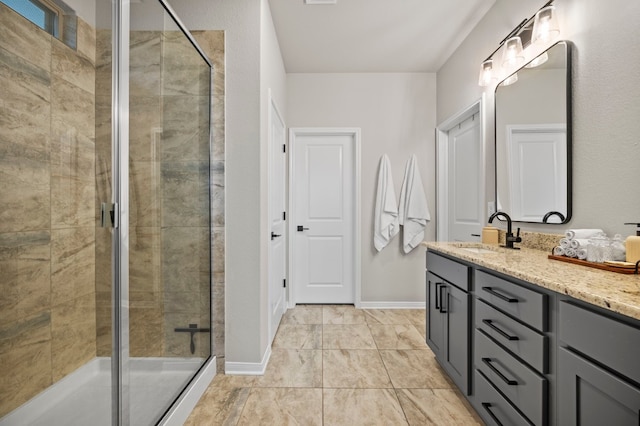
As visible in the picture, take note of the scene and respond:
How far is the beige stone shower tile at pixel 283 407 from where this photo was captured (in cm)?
170

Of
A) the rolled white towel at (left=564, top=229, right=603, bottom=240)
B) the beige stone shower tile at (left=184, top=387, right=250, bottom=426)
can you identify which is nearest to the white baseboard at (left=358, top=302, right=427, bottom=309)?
the beige stone shower tile at (left=184, top=387, right=250, bottom=426)

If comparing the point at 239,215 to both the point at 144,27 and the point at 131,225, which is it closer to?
the point at 131,225

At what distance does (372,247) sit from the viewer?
3666 mm

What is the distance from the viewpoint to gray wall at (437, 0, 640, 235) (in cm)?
139

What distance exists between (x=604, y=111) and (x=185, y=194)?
2172 mm

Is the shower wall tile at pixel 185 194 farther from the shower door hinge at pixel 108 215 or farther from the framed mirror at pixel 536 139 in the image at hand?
the framed mirror at pixel 536 139

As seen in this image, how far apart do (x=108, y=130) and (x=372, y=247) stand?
2.87m

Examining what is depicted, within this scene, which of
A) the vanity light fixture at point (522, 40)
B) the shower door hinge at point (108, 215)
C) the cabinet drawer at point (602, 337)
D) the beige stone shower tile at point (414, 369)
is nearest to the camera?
the cabinet drawer at point (602, 337)

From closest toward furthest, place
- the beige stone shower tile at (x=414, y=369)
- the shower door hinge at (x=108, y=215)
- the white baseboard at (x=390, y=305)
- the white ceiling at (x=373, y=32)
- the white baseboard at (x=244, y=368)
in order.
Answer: the shower door hinge at (x=108, y=215) < the beige stone shower tile at (x=414, y=369) < the white baseboard at (x=244, y=368) < the white ceiling at (x=373, y=32) < the white baseboard at (x=390, y=305)

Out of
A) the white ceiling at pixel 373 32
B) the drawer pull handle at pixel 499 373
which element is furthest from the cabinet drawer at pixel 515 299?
the white ceiling at pixel 373 32

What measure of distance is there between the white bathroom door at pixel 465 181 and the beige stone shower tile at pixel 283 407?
1.86 meters

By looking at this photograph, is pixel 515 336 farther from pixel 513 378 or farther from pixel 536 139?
pixel 536 139

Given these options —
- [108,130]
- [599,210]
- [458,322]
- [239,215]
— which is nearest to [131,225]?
[108,130]

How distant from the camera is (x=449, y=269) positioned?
1.95 m
